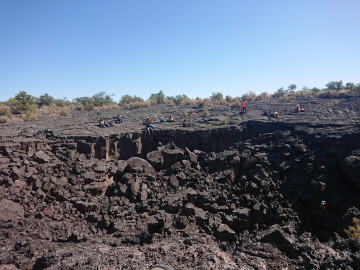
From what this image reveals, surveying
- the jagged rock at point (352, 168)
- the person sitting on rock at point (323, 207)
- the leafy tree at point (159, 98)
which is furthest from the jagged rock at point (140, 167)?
the leafy tree at point (159, 98)

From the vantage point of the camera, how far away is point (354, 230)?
23.2 feet

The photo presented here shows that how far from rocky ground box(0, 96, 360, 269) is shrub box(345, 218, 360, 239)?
0.97ft

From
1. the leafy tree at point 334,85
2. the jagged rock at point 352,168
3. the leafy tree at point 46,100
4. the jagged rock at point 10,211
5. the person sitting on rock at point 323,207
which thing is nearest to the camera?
the jagged rock at point 10,211

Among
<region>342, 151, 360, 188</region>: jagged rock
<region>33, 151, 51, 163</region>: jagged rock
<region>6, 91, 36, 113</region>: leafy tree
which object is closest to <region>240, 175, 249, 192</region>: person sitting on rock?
<region>342, 151, 360, 188</region>: jagged rock

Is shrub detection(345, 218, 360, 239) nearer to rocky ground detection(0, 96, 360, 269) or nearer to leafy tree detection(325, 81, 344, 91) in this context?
rocky ground detection(0, 96, 360, 269)

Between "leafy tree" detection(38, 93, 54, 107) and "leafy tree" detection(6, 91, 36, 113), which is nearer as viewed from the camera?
"leafy tree" detection(6, 91, 36, 113)

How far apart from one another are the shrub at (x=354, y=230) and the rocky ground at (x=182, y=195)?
29 cm

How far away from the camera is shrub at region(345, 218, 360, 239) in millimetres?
6937

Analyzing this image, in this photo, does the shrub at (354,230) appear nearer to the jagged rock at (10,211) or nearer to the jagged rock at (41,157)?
the jagged rock at (10,211)

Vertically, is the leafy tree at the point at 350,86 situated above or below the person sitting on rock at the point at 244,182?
above

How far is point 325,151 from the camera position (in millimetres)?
10305

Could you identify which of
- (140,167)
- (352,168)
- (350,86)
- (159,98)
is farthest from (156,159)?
(350,86)

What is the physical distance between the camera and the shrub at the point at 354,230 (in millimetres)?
6937

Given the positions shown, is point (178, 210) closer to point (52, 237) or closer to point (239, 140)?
point (52, 237)
